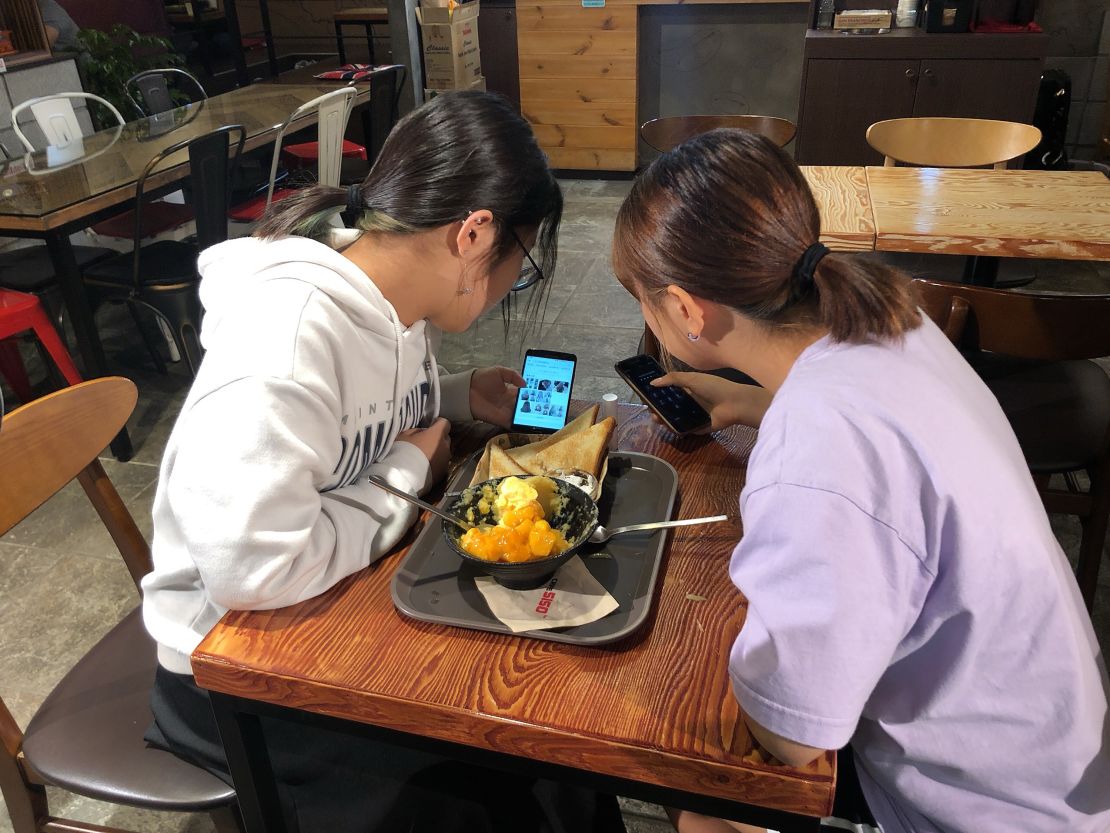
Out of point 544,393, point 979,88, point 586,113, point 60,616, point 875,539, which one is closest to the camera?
point 875,539

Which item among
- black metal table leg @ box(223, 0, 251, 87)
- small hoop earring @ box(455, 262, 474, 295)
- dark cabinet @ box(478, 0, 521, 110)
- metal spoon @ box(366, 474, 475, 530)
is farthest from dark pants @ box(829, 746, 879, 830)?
black metal table leg @ box(223, 0, 251, 87)

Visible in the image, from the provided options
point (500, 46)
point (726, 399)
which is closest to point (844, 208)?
point (726, 399)

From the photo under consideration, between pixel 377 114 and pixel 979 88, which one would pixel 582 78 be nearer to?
pixel 377 114

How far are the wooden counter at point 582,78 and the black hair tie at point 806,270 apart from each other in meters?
4.73

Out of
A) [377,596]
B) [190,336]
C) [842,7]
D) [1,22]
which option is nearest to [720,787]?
[377,596]

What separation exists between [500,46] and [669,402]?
5.02 m

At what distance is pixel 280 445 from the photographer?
936 mm

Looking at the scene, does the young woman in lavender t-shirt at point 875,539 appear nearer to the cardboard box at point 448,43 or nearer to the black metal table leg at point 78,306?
the black metal table leg at point 78,306

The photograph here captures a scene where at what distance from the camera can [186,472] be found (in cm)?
93

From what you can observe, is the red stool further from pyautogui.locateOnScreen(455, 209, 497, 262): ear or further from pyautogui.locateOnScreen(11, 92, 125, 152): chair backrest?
pyautogui.locateOnScreen(455, 209, 497, 262): ear

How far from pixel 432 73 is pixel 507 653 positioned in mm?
5016

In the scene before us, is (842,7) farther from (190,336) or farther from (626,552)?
(626,552)

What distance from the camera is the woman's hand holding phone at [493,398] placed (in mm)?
1360

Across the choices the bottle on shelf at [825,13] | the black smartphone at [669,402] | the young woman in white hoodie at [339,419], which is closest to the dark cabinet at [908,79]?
the bottle on shelf at [825,13]
